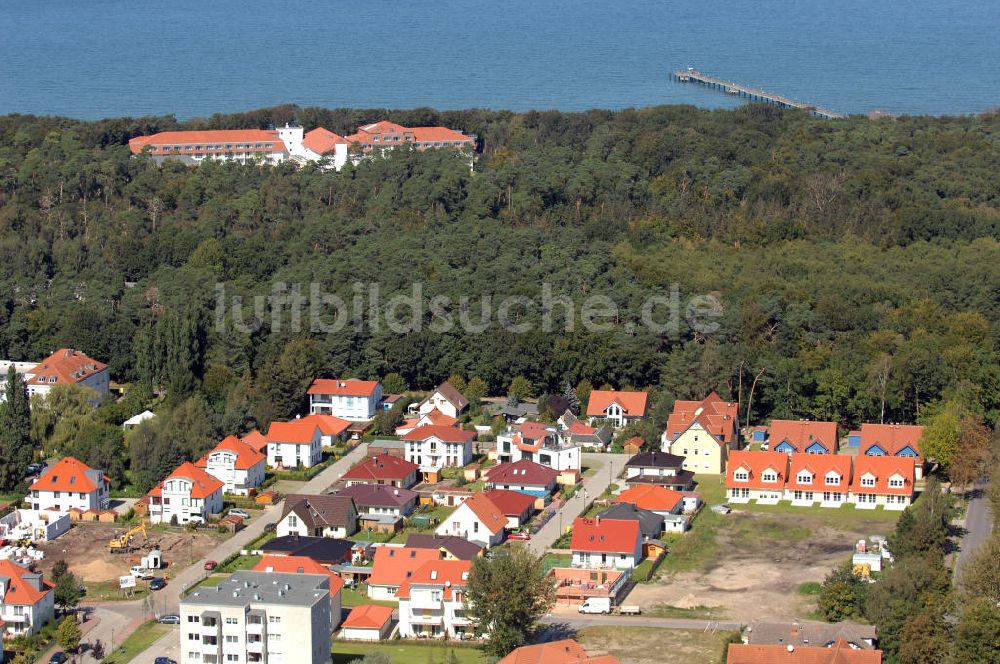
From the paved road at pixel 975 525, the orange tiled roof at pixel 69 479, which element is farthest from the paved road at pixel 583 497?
the orange tiled roof at pixel 69 479

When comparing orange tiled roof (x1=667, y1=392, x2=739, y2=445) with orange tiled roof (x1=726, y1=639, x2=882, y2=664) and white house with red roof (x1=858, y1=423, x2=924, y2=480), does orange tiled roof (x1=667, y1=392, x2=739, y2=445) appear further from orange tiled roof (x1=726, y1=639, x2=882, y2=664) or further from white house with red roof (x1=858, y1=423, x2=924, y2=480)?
orange tiled roof (x1=726, y1=639, x2=882, y2=664)

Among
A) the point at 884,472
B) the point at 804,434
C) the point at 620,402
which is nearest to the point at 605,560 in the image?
the point at 884,472

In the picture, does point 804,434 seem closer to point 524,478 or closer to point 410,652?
point 524,478

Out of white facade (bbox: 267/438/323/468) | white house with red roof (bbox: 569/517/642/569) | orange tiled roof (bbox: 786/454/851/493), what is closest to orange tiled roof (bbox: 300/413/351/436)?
white facade (bbox: 267/438/323/468)

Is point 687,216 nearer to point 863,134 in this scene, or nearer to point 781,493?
point 863,134

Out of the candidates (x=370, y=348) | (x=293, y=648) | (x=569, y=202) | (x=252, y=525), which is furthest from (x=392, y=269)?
(x=293, y=648)

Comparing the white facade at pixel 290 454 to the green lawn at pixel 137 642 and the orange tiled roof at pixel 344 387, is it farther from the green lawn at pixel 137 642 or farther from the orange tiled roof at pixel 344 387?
the green lawn at pixel 137 642
